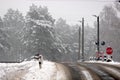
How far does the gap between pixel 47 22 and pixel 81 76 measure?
72848 mm

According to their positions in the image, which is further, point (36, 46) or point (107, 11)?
point (107, 11)

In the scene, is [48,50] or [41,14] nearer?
[48,50]

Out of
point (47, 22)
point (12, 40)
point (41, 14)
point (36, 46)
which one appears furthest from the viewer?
point (12, 40)

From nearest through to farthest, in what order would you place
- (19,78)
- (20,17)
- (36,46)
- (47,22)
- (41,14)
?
(19,78) < (36,46) < (47,22) < (41,14) < (20,17)

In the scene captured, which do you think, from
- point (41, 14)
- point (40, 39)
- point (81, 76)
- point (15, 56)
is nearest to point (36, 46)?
point (40, 39)

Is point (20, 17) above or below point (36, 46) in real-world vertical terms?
above

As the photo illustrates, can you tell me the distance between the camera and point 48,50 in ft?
292

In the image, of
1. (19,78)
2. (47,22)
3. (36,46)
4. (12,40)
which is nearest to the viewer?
(19,78)

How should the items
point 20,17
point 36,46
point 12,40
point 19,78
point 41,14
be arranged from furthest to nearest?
1. point 20,17
2. point 12,40
3. point 41,14
4. point 36,46
5. point 19,78

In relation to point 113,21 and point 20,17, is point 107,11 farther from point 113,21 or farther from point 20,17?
point 20,17

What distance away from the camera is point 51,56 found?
90.5 m

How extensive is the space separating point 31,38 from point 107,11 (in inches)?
1007

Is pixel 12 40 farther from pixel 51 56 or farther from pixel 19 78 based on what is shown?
pixel 19 78

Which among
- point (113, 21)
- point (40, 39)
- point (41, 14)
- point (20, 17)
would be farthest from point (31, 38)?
point (20, 17)
